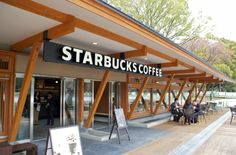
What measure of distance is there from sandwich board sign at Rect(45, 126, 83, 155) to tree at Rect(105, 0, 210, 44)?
15.3m

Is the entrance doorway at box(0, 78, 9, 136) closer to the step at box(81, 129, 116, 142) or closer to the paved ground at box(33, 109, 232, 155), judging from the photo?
the paved ground at box(33, 109, 232, 155)

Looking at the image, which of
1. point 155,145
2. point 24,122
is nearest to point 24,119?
point 24,122

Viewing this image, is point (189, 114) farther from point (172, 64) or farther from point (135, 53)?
point (135, 53)

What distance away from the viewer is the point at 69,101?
7.73 m

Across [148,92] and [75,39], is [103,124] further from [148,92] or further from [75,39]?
[75,39]

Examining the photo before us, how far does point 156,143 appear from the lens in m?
6.29

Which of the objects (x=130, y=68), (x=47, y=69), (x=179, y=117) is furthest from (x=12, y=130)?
(x=179, y=117)

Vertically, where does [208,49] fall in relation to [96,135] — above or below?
above

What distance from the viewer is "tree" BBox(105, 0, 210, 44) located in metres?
18.0

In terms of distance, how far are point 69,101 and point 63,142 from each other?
13.7 ft

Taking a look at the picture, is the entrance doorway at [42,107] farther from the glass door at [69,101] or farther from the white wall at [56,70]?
the white wall at [56,70]

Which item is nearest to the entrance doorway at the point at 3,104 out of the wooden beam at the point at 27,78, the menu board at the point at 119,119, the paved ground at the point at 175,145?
the wooden beam at the point at 27,78

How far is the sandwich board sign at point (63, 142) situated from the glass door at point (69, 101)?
3754 mm

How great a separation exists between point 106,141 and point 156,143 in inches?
58.4
